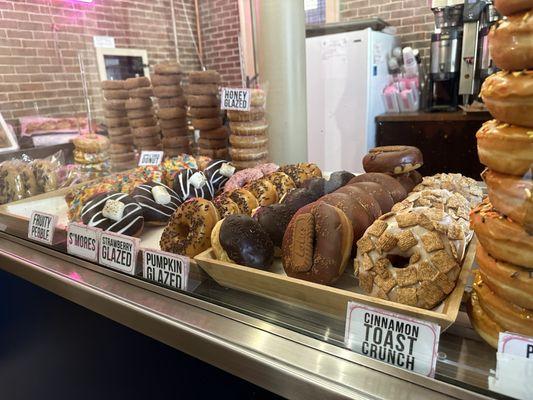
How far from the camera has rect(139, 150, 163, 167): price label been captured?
214 centimetres

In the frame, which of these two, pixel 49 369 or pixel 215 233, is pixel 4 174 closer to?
pixel 49 369

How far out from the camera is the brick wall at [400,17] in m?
3.82

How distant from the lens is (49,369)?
5.08 feet

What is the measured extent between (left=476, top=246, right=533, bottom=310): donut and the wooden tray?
0.08 meters

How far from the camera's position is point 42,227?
1381 mm

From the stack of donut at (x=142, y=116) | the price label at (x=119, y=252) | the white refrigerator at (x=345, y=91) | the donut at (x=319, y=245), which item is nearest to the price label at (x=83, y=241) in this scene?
the price label at (x=119, y=252)

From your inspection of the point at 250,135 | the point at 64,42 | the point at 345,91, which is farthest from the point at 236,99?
the point at 345,91

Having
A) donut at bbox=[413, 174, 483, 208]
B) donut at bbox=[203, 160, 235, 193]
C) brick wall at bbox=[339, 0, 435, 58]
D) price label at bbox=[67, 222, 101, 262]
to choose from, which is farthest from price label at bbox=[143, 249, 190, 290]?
brick wall at bbox=[339, 0, 435, 58]

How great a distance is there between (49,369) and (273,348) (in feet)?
3.93

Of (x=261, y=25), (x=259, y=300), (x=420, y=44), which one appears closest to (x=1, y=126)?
(x=261, y=25)

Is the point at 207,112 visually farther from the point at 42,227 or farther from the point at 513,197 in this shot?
the point at 513,197

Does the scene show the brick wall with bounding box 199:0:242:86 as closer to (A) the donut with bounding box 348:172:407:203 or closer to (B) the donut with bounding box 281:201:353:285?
(A) the donut with bounding box 348:172:407:203

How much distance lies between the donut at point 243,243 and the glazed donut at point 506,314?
48 cm

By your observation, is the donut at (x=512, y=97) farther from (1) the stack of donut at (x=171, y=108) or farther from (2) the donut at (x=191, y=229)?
(1) the stack of donut at (x=171, y=108)
